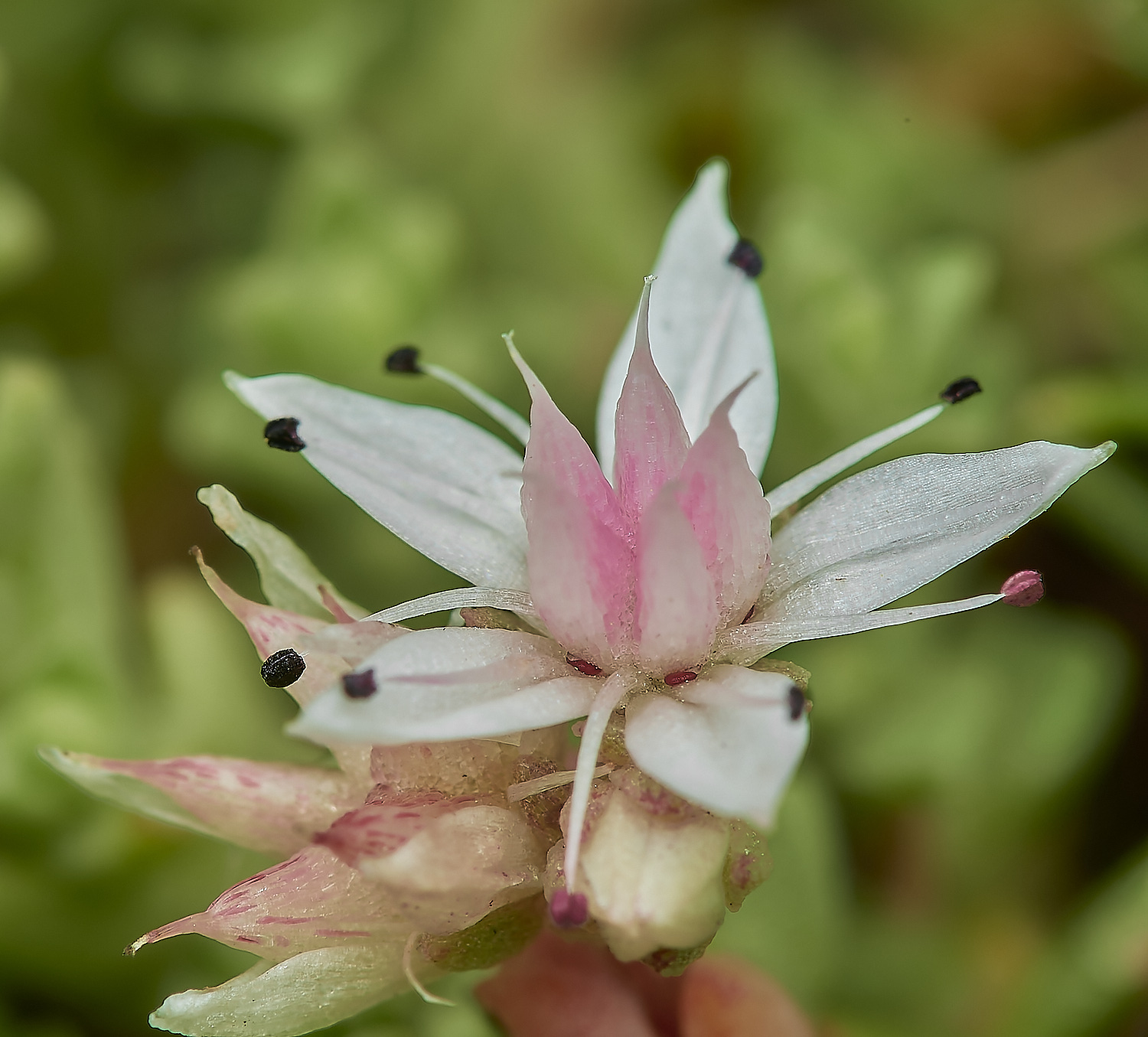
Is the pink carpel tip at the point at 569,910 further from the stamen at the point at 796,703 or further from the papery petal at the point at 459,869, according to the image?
the stamen at the point at 796,703

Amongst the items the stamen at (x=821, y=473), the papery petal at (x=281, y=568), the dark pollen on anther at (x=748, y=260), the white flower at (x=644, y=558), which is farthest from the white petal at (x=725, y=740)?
the dark pollen on anther at (x=748, y=260)

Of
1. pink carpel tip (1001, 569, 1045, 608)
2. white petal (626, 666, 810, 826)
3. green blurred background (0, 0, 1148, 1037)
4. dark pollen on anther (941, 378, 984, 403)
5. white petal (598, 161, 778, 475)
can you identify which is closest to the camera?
white petal (626, 666, 810, 826)

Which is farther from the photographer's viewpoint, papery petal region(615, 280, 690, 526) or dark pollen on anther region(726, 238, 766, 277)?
dark pollen on anther region(726, 238, 766, 277)

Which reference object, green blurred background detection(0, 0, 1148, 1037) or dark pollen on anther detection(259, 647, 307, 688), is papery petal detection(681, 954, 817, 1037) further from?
dark pollen on anther detection(259, 647, 307, 688)

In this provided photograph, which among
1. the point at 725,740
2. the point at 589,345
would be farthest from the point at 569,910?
the point at 589,345

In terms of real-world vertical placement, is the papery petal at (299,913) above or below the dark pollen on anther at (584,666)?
below

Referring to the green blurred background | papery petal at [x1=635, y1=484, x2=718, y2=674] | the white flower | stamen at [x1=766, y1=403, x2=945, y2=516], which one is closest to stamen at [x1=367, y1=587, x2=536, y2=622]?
the white flower
